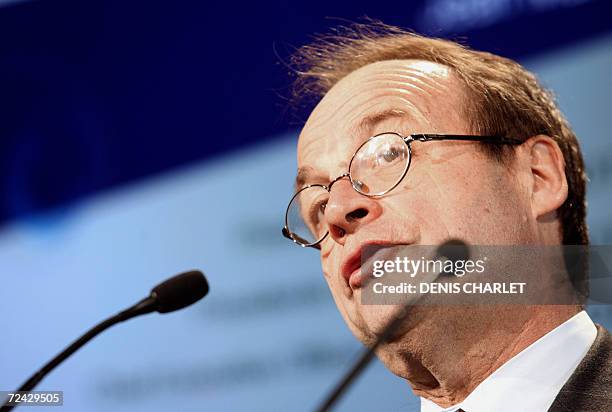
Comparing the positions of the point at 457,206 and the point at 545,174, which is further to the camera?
the point at 545,174

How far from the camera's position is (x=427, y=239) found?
1.47 meters

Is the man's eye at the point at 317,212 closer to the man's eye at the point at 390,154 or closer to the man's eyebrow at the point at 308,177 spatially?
the man's eyebrow at the point at 308,177

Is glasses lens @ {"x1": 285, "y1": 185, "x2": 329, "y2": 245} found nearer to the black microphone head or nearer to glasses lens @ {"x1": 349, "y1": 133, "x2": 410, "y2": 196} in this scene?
glasses lens @ {"x1": 349, "y1": 133, "x2": 410, "y2": 196}

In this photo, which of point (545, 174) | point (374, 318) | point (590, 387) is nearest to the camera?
point (590, 387)

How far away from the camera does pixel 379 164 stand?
1.55 m

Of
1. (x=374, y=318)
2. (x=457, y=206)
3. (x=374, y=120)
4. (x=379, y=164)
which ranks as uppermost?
(x=374, y=120)

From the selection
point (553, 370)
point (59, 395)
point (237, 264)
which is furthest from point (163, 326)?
point (553, 370)

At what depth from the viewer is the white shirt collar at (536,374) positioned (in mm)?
1433

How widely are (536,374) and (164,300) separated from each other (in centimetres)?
65

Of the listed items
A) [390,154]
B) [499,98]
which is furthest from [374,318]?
[499,98]

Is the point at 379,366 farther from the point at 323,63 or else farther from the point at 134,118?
the point at 134,118

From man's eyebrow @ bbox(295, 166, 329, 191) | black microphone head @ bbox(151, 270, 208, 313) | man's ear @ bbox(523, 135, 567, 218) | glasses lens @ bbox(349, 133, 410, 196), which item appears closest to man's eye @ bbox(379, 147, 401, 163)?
glasses lens @ bbox(349, 133, 410, 196)

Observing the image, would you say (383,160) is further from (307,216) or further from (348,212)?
(307,216)

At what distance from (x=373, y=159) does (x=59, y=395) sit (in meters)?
0.74
